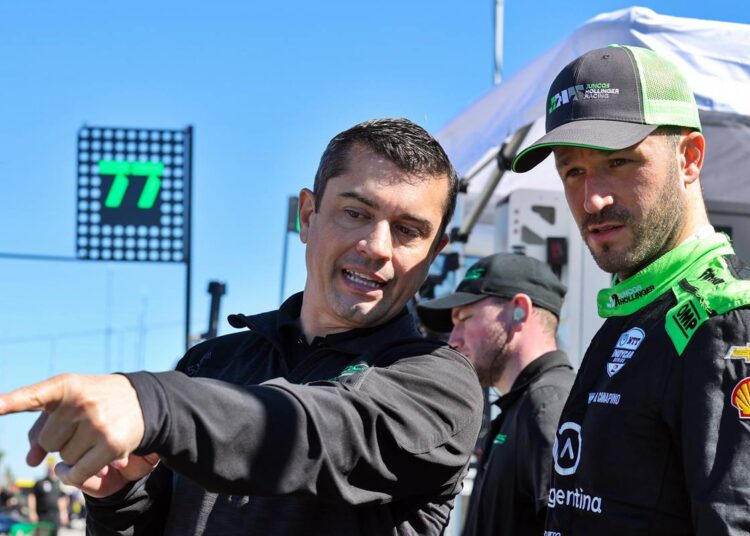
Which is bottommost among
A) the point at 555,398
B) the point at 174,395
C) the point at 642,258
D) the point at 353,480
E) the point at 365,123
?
the point at 555,398

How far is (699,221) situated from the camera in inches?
73.1

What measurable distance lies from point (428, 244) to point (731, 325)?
644 millimetres

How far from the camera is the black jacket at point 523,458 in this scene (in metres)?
2.96

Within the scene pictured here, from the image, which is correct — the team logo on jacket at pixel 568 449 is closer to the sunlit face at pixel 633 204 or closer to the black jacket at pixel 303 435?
the black jacket at pixel 303 435

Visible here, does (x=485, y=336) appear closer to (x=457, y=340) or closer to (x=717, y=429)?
(x=457, y=340)

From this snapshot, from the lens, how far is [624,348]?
5.76ft

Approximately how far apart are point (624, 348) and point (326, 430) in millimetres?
604

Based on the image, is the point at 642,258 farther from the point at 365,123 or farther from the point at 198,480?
the point at 198,480

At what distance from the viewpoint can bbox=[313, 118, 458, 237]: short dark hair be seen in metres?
1.97

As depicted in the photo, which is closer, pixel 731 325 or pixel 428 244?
pixel 731 325

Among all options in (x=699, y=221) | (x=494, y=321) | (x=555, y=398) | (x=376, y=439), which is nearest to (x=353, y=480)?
(x=376, y=439)

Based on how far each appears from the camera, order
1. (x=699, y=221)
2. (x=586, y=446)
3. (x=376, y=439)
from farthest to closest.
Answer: (x=699, y=221)
(x=586, y=446)
(x=376, y=439)

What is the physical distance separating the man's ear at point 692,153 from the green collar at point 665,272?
0.13m

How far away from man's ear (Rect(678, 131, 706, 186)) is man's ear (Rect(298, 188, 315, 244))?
0.75 metres
